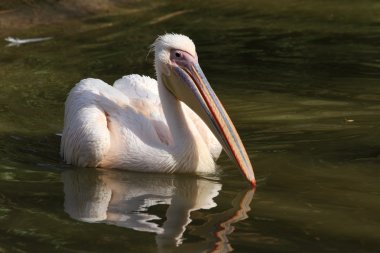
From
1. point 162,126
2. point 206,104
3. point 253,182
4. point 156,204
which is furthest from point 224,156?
point 156,204

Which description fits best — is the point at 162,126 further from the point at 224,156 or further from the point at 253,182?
the point at 253,182

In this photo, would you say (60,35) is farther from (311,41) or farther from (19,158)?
(19,158)

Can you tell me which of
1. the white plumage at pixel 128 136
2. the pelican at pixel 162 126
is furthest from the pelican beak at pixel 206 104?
the white plumage at pixel 128 136

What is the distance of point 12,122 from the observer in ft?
24.3

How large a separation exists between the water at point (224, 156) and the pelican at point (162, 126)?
0.39ft

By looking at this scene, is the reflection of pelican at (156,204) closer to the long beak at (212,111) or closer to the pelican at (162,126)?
the pelican at (162,126)

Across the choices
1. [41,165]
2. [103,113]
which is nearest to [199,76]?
[103,113]

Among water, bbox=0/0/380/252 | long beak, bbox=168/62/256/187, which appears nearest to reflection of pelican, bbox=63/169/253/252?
water, bbox=0/0/380/252

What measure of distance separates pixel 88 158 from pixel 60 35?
514cm

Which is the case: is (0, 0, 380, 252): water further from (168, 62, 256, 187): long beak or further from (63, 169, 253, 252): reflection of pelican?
(168, 62, 256, 187): long beak

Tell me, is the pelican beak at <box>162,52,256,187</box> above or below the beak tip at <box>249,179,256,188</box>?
above

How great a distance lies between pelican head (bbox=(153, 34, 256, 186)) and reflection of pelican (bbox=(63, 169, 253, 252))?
29 cm

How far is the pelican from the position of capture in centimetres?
598

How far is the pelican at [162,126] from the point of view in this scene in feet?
19.6
